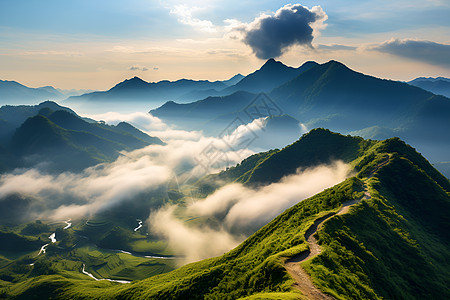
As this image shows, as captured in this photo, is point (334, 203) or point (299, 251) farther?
point (334, 203)

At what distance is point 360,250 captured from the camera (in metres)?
80.4

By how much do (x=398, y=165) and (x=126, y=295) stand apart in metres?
180

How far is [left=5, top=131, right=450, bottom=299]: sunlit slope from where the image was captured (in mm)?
69062

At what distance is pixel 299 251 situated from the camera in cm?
7619

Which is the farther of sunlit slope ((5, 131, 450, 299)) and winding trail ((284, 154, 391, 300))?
sunlit slope ((5, 131, 450, 299))

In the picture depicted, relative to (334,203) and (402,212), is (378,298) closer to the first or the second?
(334,203)

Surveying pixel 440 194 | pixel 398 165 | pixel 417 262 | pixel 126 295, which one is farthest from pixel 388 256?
pixel 126 295

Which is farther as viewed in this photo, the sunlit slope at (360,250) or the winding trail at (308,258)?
the sunlit slope at (360,250)

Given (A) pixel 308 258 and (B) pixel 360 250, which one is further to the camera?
(B) pixel 360 250

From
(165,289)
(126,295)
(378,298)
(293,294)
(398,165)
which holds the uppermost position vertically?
(398,165)

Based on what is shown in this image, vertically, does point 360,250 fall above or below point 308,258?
above

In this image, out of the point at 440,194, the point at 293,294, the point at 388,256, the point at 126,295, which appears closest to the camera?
the point at 293,294

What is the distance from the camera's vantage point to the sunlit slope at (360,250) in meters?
69.1

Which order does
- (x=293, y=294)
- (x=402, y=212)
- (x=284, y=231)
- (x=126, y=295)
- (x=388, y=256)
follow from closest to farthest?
(x=293, y=294) → (x=388, y=256) → (x=284, y=231) → (x=402, y=212) → (x=126, y=295)
